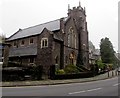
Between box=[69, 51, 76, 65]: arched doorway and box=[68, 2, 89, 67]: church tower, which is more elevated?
box=[68, 2, 89, 67]: church tower

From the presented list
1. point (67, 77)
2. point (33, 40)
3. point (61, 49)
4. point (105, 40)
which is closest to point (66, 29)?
point (61, 49)

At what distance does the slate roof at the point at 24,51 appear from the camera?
45316mm

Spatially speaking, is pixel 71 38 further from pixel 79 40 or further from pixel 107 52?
pixel 107 52

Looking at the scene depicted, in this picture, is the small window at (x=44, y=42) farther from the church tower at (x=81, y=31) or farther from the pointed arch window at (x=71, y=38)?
the church tower at (x=81, y=31)

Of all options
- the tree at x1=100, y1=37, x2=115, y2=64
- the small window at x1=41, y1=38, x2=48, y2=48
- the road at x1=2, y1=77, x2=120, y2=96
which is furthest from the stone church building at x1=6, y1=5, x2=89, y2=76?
the tree at x1=100, y1=37, x2=115, y2=64

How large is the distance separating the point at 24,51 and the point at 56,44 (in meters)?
9.59

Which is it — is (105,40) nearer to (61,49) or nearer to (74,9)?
(74,9)

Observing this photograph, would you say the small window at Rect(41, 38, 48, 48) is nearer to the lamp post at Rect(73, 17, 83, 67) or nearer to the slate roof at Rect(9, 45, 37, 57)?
the slate roof at Rect(9, 45, 37, 57)

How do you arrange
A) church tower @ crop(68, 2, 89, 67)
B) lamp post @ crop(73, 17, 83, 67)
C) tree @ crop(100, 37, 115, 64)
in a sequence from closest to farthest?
1. lamp post @ crop(73, 17, 83, 67)
2. church tower @ crop(68, 2, 89, 67)
3. tree @ crop(100, 37, 115, 64)

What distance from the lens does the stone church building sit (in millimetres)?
40719

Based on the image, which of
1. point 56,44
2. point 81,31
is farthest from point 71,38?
point 56,44

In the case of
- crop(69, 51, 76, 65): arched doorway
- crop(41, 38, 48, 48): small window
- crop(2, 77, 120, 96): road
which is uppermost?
crop(41, 38, 48, 48): small window

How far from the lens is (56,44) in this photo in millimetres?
42000

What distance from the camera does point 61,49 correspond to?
1736 inches
